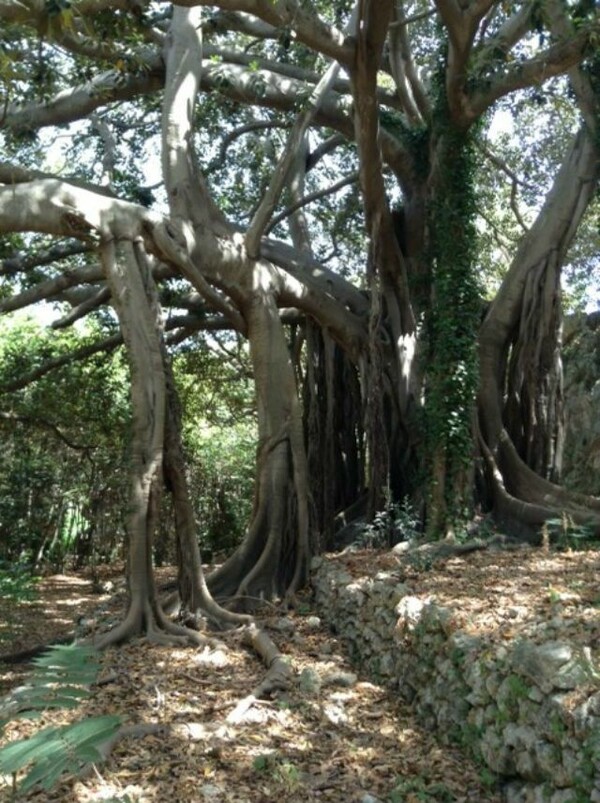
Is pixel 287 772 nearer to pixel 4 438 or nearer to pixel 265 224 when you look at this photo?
pixel 265 224

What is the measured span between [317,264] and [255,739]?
25.4 ft

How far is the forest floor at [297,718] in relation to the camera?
480cm

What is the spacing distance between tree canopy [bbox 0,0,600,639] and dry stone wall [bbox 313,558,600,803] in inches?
77.7

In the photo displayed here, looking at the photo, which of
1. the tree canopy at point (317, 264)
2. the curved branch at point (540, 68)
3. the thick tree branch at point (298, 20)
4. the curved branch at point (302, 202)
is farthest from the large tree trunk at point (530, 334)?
the thick tree branch at point (298, 20)

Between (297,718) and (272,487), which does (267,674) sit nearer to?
(297,718)

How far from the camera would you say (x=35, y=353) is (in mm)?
13891

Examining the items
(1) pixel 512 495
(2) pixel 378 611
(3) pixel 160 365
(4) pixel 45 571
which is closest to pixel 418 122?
(1) pixel 512 495

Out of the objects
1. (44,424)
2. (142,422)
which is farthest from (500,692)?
(44,424)

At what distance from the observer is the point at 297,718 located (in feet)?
19.4

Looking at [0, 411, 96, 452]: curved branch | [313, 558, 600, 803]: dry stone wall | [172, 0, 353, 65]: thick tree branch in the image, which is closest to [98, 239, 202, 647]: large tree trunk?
[313, 558, 600, 803]: dry stone wall

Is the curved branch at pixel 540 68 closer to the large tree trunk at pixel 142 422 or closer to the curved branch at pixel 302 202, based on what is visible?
the curved branch at pixel 302 202

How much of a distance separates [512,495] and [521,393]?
137 centimetres

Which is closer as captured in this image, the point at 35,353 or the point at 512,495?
the point at 512,495

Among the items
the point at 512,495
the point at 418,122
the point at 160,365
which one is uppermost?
the point at 418,122
